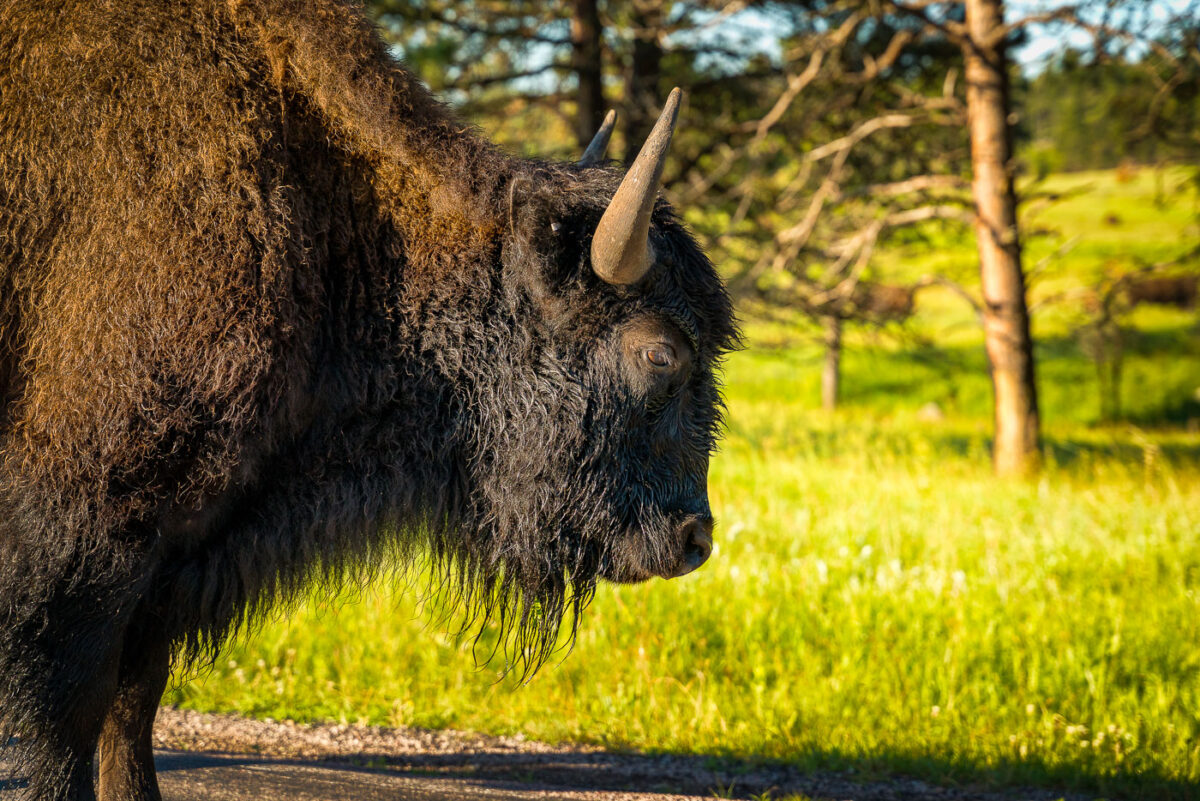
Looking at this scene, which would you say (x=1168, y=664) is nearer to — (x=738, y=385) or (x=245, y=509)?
(x=245, y=509)

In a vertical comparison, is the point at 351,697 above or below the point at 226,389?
below

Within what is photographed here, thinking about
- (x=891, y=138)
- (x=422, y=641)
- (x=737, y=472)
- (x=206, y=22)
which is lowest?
(x=422, y=641)

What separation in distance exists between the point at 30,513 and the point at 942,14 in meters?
12.8

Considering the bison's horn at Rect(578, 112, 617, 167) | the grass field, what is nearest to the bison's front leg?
the grass field

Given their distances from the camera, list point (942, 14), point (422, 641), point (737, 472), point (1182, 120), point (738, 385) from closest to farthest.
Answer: point (422, 641) < point (737, 472) < point (942, 14) < point (1182, 120) < point (738, 385)

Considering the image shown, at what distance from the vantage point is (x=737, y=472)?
10.1 m

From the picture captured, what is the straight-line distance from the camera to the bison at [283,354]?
264 cm

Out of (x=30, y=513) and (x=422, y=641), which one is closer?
(x=30, y=513)

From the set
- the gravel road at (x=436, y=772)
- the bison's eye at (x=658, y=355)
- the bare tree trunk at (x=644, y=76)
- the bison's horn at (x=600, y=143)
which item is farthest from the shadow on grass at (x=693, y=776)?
the bare tree trunk at (x=644, y=76)

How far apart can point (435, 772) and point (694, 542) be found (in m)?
1.94

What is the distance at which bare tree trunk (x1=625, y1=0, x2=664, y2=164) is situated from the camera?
1217 cm

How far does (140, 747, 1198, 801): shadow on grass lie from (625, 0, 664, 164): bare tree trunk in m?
8.87

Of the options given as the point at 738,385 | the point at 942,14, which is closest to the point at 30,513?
the point at 942,14

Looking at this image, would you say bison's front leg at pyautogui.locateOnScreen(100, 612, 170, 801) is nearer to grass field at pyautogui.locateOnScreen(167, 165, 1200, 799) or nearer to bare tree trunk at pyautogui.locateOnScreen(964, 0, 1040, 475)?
grass field at pyautogui.locateOnScreen(167, 165, 1200, 799)
